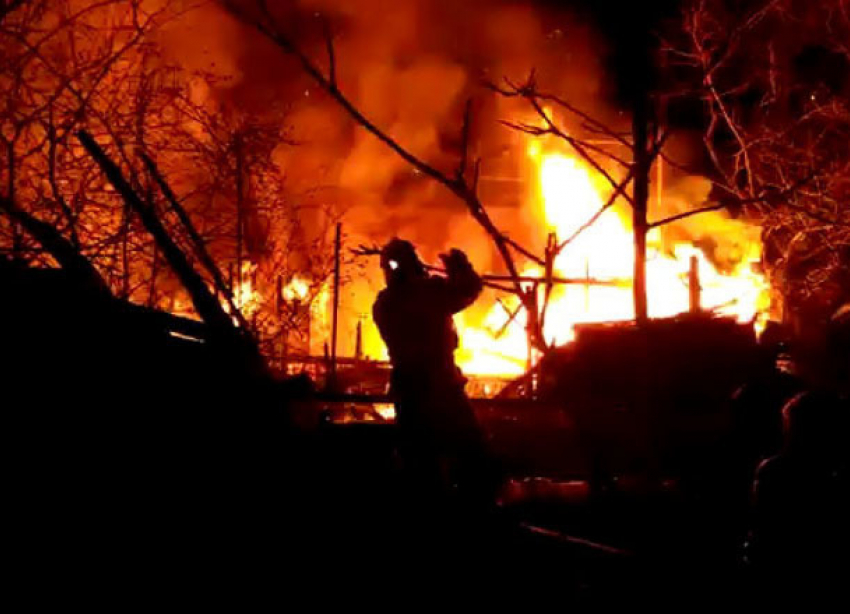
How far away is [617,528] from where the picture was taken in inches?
250

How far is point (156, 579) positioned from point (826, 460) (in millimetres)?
3393

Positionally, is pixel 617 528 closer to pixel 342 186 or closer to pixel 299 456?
pixel 299 456

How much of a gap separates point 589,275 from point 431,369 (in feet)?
36.7

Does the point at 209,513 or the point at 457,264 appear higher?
the point at 457,264

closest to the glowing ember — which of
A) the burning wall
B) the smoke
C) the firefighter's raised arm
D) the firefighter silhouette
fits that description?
the burning wall

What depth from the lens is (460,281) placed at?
6.00 m

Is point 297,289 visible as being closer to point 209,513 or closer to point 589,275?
point 589,275

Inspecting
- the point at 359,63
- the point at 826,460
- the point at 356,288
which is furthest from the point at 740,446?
the point at 359,63

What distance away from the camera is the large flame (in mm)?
15359

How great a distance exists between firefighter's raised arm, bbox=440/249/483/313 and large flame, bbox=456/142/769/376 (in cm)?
600

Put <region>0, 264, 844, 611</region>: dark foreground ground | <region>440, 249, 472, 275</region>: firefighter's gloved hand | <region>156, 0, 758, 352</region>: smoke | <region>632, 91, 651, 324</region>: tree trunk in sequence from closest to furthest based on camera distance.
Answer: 1. <region>0, 264, 844, 611</region>: dark foreground ground
2. <region>440, 249, 472, 275</region>: firefighter's gloved hand
3. <region>632, 91, 651, 324</region>: tree trunk
4. <region>156, 0, 758, 352</region>: smoke

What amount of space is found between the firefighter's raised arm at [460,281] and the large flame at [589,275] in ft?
19.7

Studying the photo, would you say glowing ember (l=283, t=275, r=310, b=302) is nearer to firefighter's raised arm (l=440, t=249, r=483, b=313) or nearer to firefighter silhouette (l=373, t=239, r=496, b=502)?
firefighter silhouette (l=373, t=239, r=496, b=502)

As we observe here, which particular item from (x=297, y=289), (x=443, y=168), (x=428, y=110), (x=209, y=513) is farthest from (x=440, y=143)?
(x=209, y=513)
